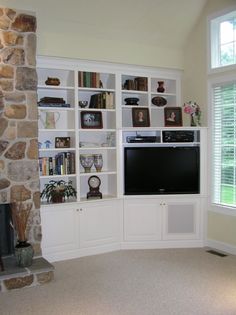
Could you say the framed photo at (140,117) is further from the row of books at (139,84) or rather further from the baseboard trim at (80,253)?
the baseboard trim at (80,253)

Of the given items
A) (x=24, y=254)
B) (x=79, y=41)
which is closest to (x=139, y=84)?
(x=79, y=41)

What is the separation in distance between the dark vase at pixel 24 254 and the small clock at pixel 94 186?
4.34ft

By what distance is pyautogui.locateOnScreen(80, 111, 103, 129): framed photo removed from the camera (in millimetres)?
4953

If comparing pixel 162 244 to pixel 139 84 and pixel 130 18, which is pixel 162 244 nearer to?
pixel 139 84

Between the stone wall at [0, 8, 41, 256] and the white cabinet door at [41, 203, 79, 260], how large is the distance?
28cm

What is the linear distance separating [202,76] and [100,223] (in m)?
2.56

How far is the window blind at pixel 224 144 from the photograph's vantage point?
4836 millimetres

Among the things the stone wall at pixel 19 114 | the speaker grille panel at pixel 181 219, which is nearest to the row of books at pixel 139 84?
the stone wall at pixel 19 114

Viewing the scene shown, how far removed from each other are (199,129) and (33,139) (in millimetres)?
2326

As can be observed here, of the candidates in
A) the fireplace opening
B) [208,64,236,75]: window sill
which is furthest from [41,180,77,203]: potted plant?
[208,64,236,75]: window sill

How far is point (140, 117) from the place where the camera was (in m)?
5.27

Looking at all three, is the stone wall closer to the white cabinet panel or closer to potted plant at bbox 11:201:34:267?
potted plant at bbox 11:201:34:267

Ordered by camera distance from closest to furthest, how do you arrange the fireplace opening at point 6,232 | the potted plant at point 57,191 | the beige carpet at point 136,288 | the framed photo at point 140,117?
the beige carpet at point 136,288
the fireplace opening at point 6,232
the potted plant at point 57,191
the framed photo at point 140,117

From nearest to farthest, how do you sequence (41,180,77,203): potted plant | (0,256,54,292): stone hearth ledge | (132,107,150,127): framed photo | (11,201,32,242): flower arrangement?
1. (0,256,54,292): stone hearth ledge
2. (11,201,32,242): flower arrangement
3. (41,180,77,203): potted plant
4. (132,107,150,127): framed photo
